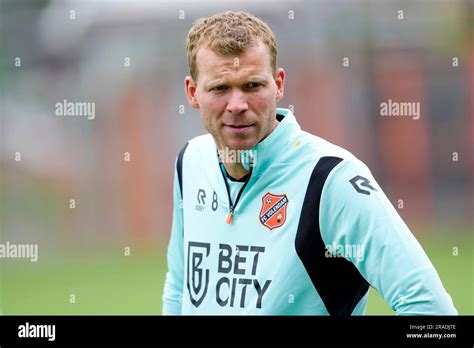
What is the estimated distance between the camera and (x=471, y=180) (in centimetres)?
1024

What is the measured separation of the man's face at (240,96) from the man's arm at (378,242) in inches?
12.9

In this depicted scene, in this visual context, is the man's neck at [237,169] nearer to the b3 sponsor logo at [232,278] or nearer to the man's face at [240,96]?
the man's face at [240,96]

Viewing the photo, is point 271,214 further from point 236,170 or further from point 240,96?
point 240,96

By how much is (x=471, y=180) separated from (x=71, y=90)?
211 inches

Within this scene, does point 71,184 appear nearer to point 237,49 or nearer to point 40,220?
point 40,220

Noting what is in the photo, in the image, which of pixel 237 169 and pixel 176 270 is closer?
pixel 237 169

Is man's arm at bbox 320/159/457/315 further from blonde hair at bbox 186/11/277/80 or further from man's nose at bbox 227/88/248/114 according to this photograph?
Answer: blonde hair at bbox 186/11/277/80

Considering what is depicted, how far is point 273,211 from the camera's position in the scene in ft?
8.42

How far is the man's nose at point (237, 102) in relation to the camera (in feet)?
8.32

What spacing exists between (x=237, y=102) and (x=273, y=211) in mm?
377

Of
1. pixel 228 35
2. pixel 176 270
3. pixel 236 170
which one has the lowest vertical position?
pixel 176 270

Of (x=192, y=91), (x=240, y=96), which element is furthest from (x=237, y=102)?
(x=192, y=91)

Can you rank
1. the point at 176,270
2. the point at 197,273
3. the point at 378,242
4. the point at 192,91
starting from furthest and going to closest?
the point at 176,270
the point at 192,91
the point at 197,273
the point at 378,242

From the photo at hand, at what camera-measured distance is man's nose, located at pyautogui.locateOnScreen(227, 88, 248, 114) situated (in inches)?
99.8
